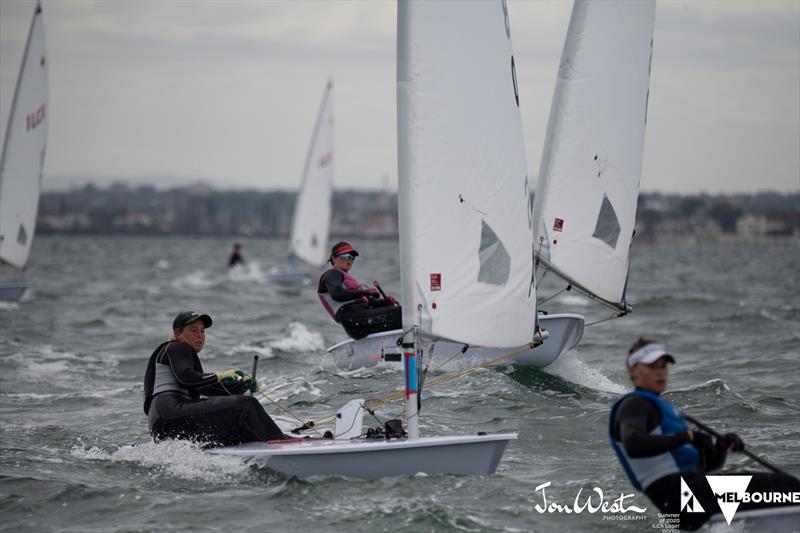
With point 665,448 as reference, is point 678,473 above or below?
below

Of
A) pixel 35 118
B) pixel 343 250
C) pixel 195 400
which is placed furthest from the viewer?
pixel 35 118

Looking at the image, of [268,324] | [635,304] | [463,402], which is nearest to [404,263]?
[463,402]

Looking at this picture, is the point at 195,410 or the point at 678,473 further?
the point at 195,410

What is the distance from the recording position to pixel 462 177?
888cm

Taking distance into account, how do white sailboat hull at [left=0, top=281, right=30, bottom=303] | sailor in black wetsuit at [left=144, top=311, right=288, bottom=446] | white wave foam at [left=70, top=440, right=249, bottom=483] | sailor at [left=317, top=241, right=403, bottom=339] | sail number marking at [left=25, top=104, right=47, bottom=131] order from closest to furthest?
white wave foam at [left=70, top=440, right=249, bottom=483]
sailor in black wetsuit at [left=144, top=311, right=288, bottom=446]
sailor at [left=317, top=241, right=403, bottom=339]
sail number marking at [left=25, top=104, right=47, bottom=131]
white sailboat hull at [left=0, top=281, right=30, bottom=303]

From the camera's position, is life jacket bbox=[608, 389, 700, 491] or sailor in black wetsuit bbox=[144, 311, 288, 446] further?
sailor in black wetsuit bbox=[144, 311, 288, 446]

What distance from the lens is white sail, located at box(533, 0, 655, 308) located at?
13312 mm

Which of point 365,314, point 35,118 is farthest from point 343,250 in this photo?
point 35,118

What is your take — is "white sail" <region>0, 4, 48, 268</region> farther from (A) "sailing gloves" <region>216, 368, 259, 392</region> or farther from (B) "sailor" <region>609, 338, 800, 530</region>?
(B) "sailor" <region>609, 338, 800, 530</region>

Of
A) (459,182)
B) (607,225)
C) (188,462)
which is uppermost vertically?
(459,182)

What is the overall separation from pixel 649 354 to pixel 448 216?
2.76m

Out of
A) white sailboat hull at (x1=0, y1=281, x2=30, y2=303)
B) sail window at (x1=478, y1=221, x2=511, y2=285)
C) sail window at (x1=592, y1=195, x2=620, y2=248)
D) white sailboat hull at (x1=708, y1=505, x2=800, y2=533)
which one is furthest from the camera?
white sailboat hull at (x1=0, y1=281, x2=30, y2=303)

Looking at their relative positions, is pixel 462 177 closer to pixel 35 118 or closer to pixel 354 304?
pixel 354 304

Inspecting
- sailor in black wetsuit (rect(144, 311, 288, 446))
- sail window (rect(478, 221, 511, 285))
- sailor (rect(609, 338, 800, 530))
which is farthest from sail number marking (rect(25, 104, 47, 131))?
sailor (rect(609, 338, 800, 530))
